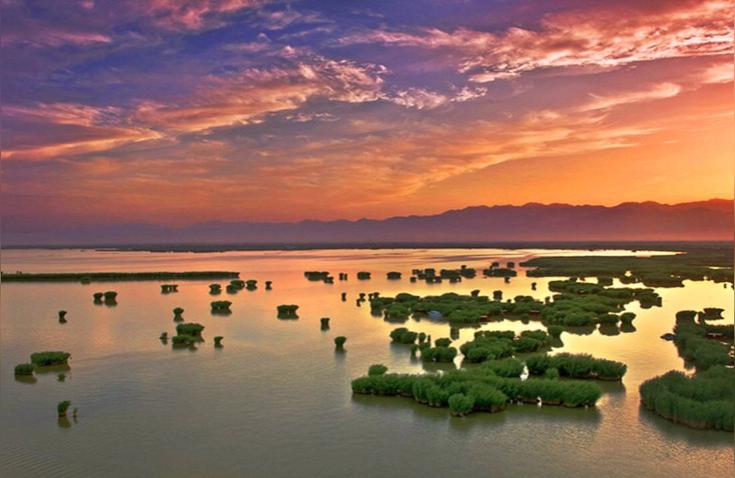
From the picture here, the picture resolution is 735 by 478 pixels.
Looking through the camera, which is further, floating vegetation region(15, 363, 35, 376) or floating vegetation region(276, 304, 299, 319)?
floating vegetation region(276, 304, 299, 319)

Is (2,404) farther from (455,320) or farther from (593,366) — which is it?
(455,320)

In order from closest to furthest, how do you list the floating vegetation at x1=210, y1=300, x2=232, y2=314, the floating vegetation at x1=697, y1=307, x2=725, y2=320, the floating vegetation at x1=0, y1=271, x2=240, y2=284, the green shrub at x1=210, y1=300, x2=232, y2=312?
the floating vegetation at x1=697, y1=307, x2=725, y2=320
the floating vegetation at x1=210, y1=300, x2=232, y2=314
the green shrub at x1=210, y1=300, x2=232, y2=312
the floating vegetation at x1=0, y1=271, x2=240, y2=284

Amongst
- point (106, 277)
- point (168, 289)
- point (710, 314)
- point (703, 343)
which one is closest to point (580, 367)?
point (703, 343)

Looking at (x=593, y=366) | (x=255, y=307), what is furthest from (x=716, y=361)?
(x=255, y=307)

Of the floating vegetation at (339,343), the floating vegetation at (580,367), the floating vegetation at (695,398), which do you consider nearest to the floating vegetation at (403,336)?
the floating vegetation at (339,343)

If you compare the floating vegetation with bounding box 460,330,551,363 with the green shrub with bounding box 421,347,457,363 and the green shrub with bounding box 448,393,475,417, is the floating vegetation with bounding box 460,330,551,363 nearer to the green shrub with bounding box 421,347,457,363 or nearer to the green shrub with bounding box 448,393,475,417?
the green shrub with bounding box 421,347,457,363

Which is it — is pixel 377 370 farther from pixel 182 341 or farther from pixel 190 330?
pixel 190 330

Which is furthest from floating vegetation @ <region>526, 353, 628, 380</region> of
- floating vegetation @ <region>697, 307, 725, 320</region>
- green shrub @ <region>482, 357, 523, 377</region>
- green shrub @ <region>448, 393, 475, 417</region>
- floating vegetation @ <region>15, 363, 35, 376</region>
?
floating vegetation @ <region>15, 363, 35, 376</region>

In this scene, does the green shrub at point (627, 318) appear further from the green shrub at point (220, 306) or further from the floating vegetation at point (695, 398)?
the green shrub at point (220, 306)
